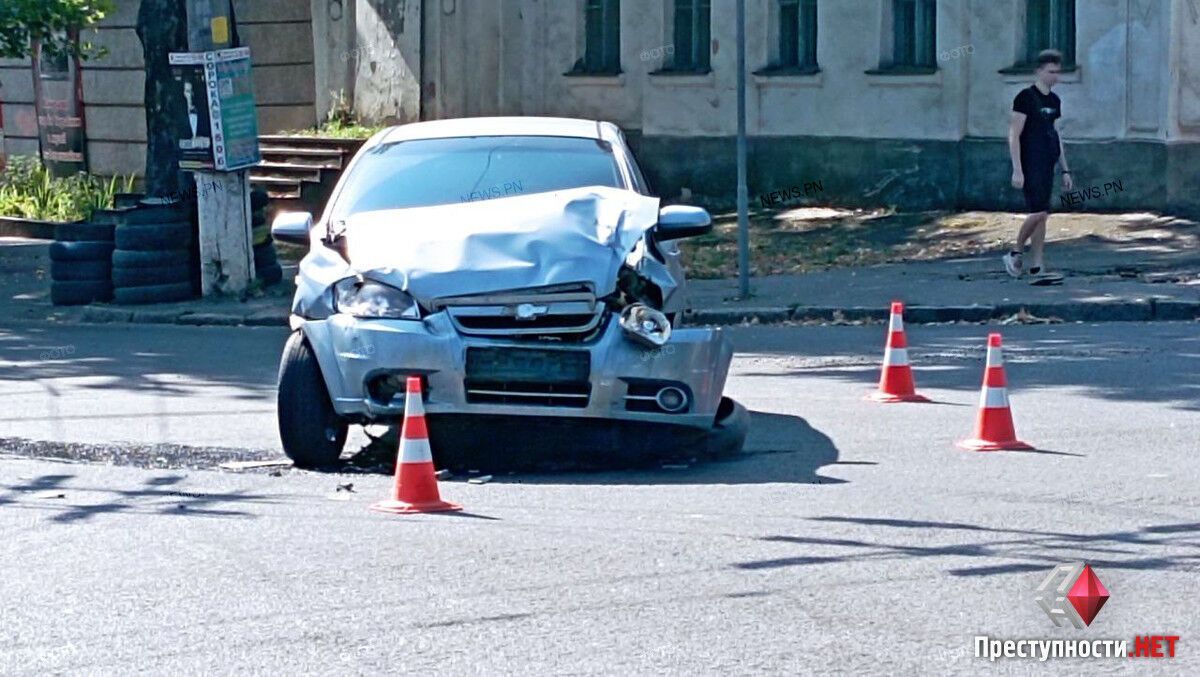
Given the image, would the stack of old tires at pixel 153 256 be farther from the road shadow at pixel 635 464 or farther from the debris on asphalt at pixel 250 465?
the debris on asphalt at pixel 250 465

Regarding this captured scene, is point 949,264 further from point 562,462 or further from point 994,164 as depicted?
point 562,462

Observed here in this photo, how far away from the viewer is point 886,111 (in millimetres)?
23438

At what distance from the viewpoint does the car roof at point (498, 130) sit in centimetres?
1054

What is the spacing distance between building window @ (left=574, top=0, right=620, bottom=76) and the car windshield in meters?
16.3

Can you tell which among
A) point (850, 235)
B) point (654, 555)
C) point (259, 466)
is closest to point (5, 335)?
point (259, 466)

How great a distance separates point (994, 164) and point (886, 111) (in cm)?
178

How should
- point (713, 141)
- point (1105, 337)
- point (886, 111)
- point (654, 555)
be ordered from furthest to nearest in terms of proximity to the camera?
1. point (713, 141)
2. point (886, 111)
3. point (1105, 337)
4. point (654, 555)

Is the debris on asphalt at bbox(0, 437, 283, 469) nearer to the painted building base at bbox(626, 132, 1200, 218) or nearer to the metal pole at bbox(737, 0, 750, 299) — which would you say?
the metal pole at bbox(737, 0, 750, 299)

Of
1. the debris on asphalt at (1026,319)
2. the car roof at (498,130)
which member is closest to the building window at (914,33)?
the debris on asphalt at (1026,319)

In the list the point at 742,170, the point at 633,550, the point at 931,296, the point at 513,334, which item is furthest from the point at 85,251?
the point at 633,550

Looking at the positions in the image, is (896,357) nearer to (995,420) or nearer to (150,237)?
(995,420)

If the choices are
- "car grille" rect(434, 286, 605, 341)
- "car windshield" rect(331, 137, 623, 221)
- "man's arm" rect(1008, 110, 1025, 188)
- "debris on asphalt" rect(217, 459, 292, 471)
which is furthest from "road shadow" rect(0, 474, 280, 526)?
"man's arm" rect(1008, 110, 1025, 188)

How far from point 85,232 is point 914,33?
10.3 m

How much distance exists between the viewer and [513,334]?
28.3 feet
